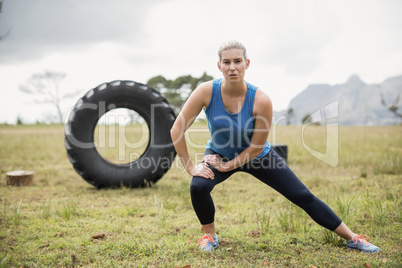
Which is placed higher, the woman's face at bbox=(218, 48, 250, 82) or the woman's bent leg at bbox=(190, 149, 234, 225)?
the woman's face at bbox=(218, 48, 250, 82)

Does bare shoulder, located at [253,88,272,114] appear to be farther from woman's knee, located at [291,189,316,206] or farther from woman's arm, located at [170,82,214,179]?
woman's knee, located at [291,189,316,206]

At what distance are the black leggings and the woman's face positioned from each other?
2.67ft

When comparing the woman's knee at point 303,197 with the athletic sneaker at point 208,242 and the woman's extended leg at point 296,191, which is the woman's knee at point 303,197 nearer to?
the woman's extended leg at point 296,191

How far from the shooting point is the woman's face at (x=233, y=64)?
9.27ft

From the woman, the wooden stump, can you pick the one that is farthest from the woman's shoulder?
the wooden stump

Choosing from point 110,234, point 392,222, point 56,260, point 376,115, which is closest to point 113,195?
point 110,234

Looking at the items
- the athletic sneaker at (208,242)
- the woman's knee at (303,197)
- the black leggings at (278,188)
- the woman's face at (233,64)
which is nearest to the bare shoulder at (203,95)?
the woman's face at (233,64)

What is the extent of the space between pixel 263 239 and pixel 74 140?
11.7 ft

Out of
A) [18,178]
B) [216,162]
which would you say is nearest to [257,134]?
[216,162]

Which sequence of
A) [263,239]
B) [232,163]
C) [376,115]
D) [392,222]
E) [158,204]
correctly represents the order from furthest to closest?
[376,115]
[158,204]
[392,222]
[263,239]
[232,163]

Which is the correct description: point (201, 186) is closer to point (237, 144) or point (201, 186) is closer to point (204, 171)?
point (204, 171)

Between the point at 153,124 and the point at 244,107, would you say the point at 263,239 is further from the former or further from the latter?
the point at 153,124

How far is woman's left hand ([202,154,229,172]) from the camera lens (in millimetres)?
3092

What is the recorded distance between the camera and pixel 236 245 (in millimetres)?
3230
